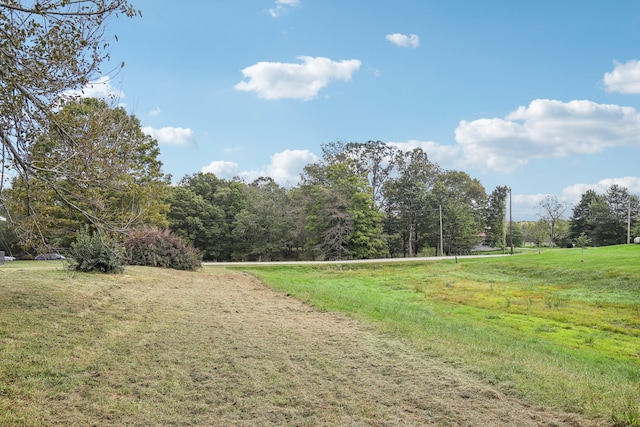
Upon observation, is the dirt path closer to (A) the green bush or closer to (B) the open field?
(B) the open field

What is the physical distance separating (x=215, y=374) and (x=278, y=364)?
0.78m

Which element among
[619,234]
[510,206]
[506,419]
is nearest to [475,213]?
[510,206]

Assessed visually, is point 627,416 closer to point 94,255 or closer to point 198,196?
point 94,255

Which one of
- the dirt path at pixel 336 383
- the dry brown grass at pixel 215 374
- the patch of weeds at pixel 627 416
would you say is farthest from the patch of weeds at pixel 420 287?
the patch of weeds at pixel 627 416

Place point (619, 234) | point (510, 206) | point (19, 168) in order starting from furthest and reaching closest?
1. point (619, 234)
2. point (510, 206)
3. point (19, 168)

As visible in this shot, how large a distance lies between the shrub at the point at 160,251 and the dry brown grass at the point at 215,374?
994cm

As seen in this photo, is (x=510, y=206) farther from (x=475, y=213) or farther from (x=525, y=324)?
(x=525, y=324)

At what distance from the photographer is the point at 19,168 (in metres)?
6.07

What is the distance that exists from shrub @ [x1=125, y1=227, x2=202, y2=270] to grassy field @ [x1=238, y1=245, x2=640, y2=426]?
23.5ft

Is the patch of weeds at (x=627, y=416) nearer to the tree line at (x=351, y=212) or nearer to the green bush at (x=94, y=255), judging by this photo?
the green bush at (x=94, y=255)

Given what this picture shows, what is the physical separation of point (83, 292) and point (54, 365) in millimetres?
4540

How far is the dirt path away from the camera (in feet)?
12.2

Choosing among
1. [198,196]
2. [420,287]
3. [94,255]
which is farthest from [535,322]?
[198,196]

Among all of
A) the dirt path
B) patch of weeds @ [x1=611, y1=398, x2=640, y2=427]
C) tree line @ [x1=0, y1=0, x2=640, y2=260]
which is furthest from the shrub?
patch of weeds @ [x1=611, y1=398, x2=640, y2=427]
